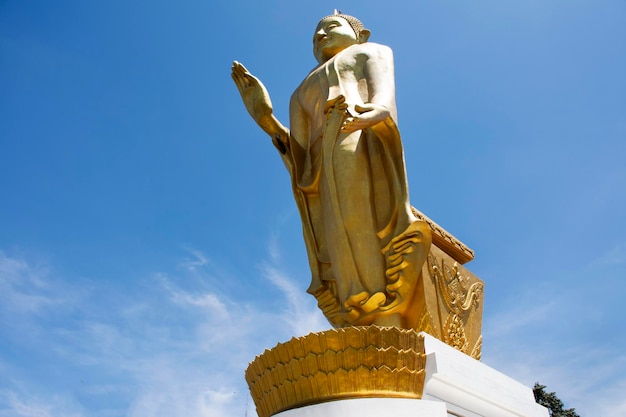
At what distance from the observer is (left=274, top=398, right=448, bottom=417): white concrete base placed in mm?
2779

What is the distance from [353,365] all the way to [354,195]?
144cm

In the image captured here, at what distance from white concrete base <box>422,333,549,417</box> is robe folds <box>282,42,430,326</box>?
62cm

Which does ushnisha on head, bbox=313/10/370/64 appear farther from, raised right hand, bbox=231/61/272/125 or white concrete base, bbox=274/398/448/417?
white concrete base, bbox=274/398/448/417

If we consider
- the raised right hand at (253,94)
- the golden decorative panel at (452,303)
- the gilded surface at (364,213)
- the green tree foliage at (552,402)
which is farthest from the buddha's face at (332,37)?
the green tree foliage at (552,402)

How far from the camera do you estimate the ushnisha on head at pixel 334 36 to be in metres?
5.11

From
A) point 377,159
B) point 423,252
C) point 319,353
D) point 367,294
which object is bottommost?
point 319,353

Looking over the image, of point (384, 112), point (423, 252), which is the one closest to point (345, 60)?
point (384, 112)

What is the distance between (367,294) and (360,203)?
655 millimetres

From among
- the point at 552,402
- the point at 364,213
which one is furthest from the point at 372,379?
the point at 552,402

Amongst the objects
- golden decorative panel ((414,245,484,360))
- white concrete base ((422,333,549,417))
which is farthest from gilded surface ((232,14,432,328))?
white concrete base ((422,333,549,417))

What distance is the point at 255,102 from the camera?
4.90 m

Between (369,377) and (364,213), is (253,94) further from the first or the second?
(369,377)

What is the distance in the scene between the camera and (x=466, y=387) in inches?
124

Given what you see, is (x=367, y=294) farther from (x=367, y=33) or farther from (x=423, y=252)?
(x=367, y=33)
